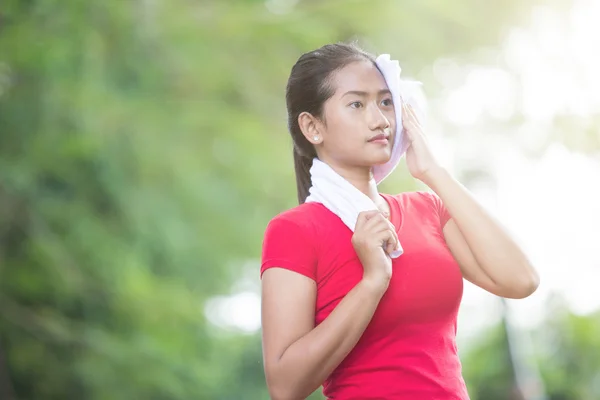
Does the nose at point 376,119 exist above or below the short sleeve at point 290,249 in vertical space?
above

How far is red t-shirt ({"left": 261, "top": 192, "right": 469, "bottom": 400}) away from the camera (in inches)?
66.7

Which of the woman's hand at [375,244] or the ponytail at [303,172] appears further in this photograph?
the ponytail at [303,172]

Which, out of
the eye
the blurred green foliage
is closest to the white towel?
the eye

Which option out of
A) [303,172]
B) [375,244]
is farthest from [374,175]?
[375,244]

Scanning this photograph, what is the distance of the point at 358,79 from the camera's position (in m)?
1.87

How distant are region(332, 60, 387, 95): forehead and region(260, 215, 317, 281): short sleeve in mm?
304

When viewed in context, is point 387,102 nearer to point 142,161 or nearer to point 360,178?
point 360,178

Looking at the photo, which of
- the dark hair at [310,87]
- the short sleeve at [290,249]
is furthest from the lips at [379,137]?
the short sleeve at [290,249]

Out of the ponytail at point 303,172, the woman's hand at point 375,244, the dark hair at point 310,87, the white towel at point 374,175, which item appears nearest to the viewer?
the woman's hand at point 375,244

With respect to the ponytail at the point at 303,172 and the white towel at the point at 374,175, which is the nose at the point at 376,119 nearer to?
the white towel at the point at 374,175

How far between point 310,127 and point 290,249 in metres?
0.31

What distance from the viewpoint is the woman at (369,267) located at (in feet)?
5.45

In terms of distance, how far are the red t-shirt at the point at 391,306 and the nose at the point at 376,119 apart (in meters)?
0.20

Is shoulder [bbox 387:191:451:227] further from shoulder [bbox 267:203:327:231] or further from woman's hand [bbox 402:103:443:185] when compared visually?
shoulder [bbox 267:203:327:231]
